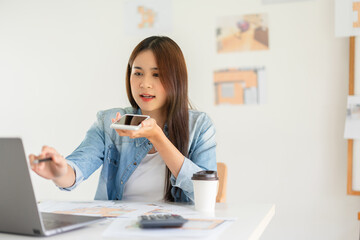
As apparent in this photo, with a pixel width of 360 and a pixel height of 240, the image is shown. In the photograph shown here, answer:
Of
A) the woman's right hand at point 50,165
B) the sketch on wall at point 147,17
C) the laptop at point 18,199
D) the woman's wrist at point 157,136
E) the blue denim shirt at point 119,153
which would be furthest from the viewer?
the sketch on wall at point 147,17

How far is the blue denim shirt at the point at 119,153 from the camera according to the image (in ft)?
5.07

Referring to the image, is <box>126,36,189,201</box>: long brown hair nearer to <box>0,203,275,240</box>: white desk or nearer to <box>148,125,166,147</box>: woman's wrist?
<box>148,125,166,147</box>: woman's wrist

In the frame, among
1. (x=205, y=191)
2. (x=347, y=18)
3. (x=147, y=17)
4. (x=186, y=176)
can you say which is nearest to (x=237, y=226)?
(x=205, y=191)

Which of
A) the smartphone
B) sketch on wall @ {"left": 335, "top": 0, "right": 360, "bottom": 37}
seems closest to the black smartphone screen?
the smartphone

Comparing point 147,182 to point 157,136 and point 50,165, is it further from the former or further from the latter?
point 50,165

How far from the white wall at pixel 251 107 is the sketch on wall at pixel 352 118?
0.19 ft

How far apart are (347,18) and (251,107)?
26.7 inches

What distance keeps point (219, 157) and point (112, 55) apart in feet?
3.13

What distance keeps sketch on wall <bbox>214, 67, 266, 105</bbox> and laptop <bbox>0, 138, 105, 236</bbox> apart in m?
1.66

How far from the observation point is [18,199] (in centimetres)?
95

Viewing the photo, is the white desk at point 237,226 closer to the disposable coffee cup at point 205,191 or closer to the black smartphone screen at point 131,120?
the disposable coffee cup at point 205,191

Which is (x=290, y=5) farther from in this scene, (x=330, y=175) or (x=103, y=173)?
(x=103, y=173)

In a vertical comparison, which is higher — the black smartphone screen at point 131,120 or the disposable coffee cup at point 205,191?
the black smartphone screen at point 131,120

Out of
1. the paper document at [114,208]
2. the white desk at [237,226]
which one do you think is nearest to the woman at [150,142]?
the paper document at [114,208]
